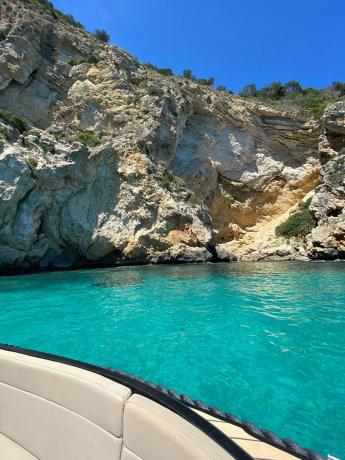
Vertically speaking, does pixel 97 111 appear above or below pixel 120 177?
above

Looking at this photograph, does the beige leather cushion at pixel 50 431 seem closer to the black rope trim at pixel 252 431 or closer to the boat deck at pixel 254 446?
the black rope trim at pixel 252 431

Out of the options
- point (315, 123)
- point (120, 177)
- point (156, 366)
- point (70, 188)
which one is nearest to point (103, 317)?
point (156, 366)

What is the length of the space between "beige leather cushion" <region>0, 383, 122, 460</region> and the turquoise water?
8.38 feet

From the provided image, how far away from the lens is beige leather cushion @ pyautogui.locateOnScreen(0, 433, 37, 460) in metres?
1.97

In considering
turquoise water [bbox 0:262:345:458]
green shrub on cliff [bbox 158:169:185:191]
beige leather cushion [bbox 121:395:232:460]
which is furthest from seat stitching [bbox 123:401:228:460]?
green shrub on cliff [bbox 158:169:185:191]

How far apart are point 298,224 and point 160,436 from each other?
1168 inches

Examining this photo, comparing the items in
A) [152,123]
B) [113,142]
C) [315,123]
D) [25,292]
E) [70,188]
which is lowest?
[25,292]

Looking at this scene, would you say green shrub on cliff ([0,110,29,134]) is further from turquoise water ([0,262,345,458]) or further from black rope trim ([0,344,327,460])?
black rope trim ([0,344,327,460])

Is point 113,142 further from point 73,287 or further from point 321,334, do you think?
point 321,334

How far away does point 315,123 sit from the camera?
1289 inches

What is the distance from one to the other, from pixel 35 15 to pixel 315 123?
26.2 metres

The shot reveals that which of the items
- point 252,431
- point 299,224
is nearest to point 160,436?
point 252,431

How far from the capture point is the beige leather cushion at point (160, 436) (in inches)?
46.1

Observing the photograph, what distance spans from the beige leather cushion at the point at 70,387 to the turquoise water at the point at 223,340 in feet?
8.72
